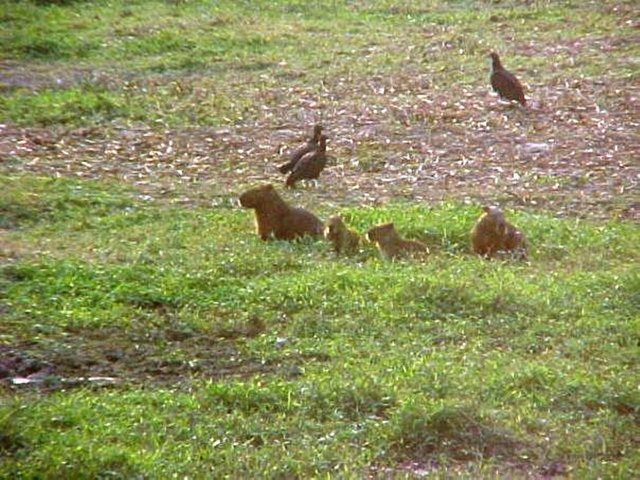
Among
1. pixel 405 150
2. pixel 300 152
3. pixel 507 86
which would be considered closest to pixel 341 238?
pixel 300 152

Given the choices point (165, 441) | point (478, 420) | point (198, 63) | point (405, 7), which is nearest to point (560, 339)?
point (478, 420)

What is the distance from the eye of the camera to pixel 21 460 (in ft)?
17.9

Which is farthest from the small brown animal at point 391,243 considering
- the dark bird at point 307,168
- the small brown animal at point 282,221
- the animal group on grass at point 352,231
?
the dark bird at point 307,168

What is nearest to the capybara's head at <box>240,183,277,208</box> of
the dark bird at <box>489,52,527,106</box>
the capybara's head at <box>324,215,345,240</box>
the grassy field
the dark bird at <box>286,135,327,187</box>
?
the grassy field

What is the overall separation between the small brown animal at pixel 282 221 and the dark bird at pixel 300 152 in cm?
157

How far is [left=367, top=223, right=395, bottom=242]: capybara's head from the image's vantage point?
8.67 m

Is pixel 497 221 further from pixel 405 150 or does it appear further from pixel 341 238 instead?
pixel 405 150

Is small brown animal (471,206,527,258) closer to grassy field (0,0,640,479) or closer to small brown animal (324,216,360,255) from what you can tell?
grassy field (0,0,640,479)

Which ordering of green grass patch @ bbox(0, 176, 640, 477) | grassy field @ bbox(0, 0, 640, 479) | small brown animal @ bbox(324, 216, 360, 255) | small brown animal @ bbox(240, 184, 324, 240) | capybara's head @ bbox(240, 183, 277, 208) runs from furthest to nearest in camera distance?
capybara's head @ bbox(240, 183, 277, 208), small brown animal @ bbox(240, 184, 324, 240), small brown animal @ bbox(324, 216, 360, 255), grassy field @ bbox(0, 0, 640, 479), green grass patch @ bbox(0, 176, 640, 477)

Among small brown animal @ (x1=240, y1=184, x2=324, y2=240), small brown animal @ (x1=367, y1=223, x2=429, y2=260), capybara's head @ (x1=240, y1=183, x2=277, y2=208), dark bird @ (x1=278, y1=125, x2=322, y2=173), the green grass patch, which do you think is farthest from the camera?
dark bird @ (x1=278, y1=125, x2=322, y2=173)

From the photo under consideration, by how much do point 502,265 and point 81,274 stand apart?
2.41 metres

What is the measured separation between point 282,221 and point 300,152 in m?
1.78

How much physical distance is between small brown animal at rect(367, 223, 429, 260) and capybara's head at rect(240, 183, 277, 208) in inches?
33.4

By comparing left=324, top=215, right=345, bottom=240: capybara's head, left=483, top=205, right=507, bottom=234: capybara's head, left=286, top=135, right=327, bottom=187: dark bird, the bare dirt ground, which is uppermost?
left=483, top=205, right=507, bottom=234: capybara's head
